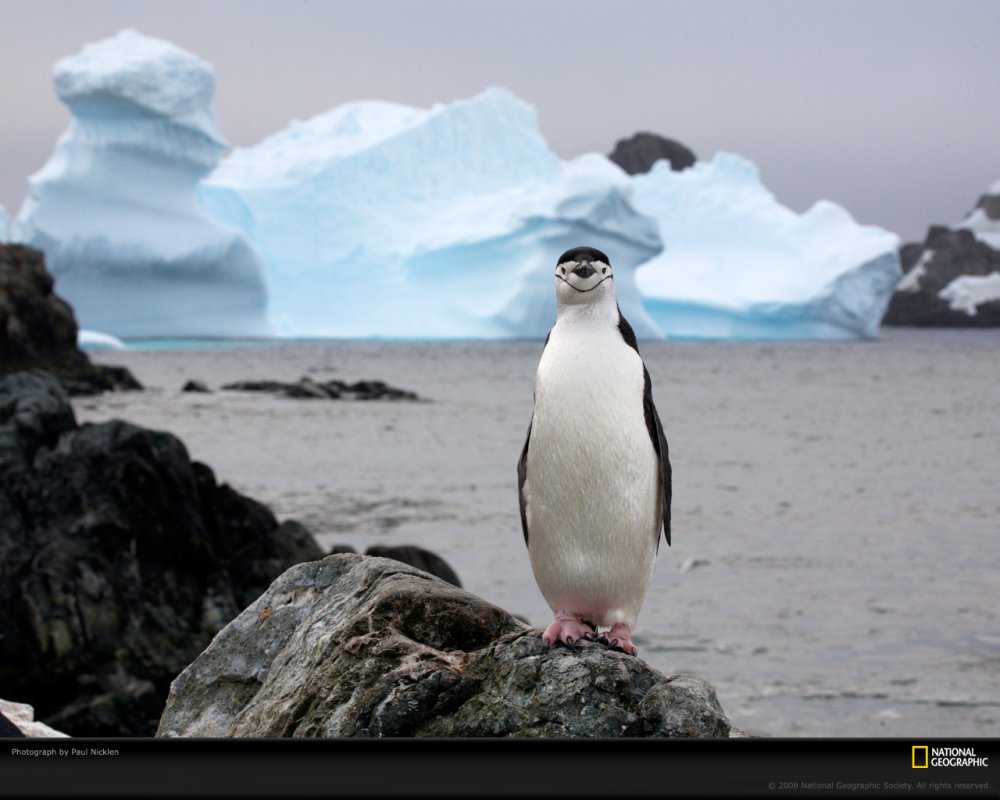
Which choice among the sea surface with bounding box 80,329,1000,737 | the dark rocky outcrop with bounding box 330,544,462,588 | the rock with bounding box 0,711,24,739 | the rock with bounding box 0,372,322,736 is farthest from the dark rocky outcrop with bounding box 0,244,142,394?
the rock with bounding box 0,711,24,739

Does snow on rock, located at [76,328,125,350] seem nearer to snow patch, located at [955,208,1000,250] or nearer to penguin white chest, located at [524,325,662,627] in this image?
penguin white chest, located at [524,325,662,627]

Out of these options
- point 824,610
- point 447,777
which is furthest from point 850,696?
point 447,777

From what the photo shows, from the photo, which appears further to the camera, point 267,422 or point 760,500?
point 267,422

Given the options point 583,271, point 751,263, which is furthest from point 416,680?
point 751,263

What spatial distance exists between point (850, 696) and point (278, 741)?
4926 millimetres

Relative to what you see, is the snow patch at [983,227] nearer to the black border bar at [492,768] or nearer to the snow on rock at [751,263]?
the snow on rock at [751,263]

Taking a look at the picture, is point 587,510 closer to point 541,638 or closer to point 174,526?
point 541,638

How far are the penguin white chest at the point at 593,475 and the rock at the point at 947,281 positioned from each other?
7148cm

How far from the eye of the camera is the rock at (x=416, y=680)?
1957 millimetres

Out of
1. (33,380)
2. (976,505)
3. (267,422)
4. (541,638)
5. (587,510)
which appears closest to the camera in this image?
(541,638)

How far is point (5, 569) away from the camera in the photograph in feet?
17.5

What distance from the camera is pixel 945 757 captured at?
1632 mm

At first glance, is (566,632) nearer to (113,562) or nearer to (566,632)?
(566,632)

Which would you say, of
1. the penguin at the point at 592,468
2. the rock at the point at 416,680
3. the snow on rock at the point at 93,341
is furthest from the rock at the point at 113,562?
the snow on rock at the point at 93,341
